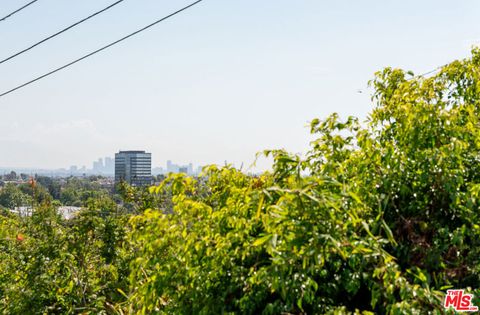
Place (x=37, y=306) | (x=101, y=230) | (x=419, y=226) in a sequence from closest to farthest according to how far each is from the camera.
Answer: (x=419, y=226)
(x=37, y=306)
(x=101, y=230)

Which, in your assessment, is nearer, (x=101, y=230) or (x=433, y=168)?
(x=433, y=168)

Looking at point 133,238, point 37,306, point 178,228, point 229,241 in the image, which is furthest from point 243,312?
point 37,306

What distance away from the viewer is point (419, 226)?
9.45 ft

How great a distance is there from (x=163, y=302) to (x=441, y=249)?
1.55 metres

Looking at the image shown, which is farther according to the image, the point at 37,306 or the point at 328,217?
the point at 37,306

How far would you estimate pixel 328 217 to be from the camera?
2.18m

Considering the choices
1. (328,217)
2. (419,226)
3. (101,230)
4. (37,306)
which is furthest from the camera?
(101,230)

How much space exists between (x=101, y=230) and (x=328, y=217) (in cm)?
432

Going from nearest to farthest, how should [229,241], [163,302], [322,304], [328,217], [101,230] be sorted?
[328,217], [322,304], [229,241], [163,302], [101,230]

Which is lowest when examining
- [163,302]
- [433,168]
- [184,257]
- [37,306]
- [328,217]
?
[37,306]

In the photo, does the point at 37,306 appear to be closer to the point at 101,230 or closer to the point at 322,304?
the point at 101,230

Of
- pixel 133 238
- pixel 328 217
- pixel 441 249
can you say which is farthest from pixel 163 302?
pixel 441 249

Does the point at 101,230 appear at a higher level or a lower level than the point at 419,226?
lower

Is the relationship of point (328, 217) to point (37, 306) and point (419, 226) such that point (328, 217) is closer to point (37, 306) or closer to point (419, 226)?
point (419, 226)
